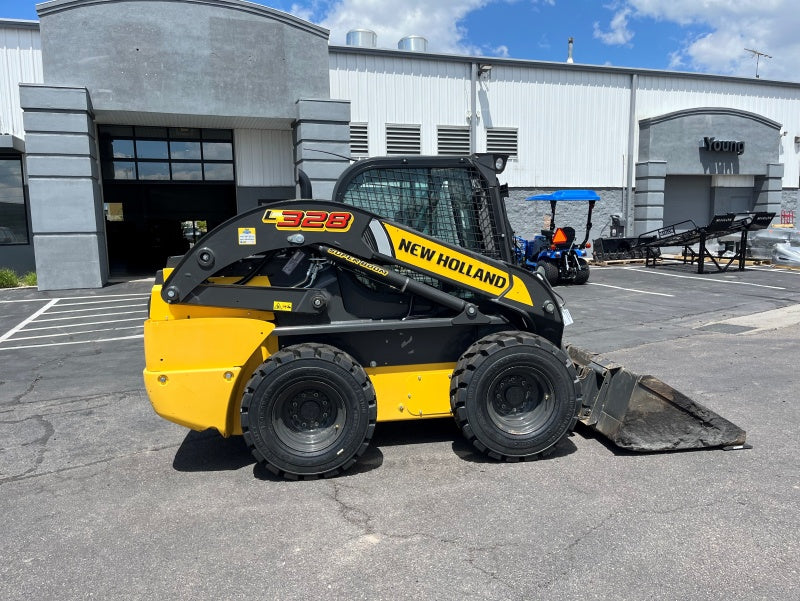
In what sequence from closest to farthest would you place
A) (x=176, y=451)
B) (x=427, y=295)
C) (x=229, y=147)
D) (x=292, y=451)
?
(x=292, y=451)
(x=427, y=295)
(x=176, y=451)
(x=229, y=147)

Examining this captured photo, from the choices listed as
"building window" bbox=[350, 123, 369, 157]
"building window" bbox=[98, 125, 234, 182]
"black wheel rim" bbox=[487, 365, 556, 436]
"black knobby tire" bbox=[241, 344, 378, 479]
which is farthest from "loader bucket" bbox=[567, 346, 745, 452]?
"building window" bbox=[98, 125, 234, 182]

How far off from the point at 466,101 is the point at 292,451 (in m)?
17.1

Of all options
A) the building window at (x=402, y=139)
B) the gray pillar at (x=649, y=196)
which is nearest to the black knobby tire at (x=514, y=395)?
the building window at (x=402, y=139)

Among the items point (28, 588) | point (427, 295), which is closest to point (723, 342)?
point (427, 295)

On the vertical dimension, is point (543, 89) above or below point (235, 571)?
above

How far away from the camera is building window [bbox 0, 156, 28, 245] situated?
16562 millimetres

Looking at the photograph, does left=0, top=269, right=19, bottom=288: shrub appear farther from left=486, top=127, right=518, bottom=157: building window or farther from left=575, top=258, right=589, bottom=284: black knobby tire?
left=575, top=258, right=589, bottom=284: black knobby tire

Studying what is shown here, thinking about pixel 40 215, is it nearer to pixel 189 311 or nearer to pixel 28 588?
pixel 189 311

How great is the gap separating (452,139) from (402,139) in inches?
67.6

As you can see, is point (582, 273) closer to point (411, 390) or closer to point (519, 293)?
point (519, 293)

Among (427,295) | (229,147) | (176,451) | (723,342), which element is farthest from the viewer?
(229,147)

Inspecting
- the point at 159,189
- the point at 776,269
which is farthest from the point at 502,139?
the point at 159,189

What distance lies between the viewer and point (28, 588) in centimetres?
300

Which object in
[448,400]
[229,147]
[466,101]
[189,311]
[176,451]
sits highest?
[466,101]
